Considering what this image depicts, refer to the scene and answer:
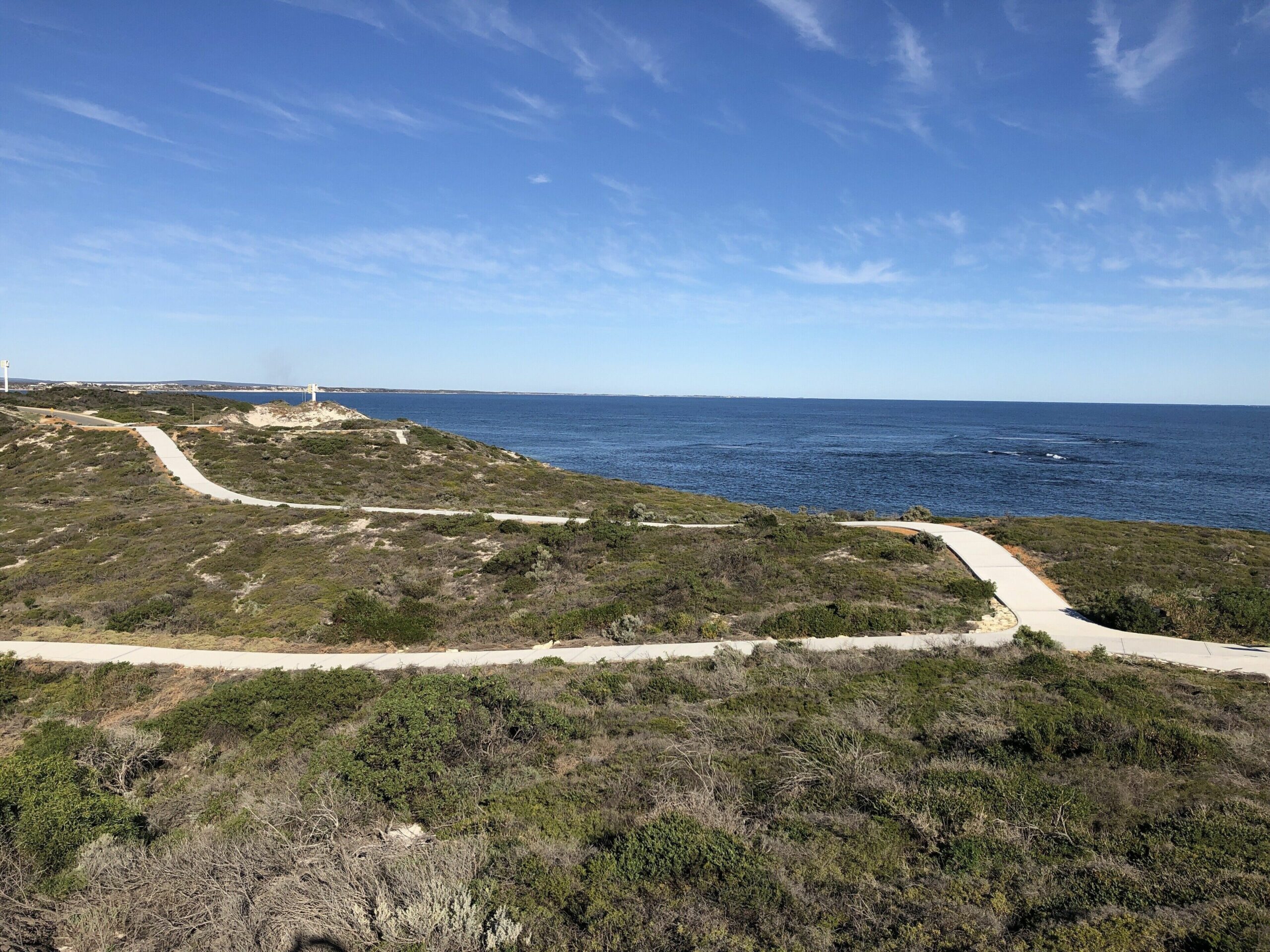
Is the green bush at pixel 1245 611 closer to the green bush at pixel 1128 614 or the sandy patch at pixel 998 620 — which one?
the green bush at pixel 1128 614

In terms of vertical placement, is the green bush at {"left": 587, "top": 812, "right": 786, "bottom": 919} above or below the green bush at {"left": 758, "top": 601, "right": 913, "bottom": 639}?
above

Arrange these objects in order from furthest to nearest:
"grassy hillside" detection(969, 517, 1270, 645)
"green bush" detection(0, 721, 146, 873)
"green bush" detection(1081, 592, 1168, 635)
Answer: "green bush" detection(1081, 592, 1168, 635)
"grassy hillside" detection(969, 517, 1270, 645)
"green bush" detection(0, 721, 146, 873)

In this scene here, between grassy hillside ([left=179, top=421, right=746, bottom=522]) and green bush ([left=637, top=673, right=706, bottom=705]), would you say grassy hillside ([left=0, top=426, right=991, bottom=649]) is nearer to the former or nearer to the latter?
green bush ([left=637, top=673, right=706, bottom=705])

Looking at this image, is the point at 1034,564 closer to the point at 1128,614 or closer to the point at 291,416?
the point at 1128,614

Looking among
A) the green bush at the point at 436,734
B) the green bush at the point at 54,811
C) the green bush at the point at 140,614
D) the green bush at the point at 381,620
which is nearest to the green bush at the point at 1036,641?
the green bush at the point at 436,734

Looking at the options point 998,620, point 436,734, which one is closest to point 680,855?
point 436,734

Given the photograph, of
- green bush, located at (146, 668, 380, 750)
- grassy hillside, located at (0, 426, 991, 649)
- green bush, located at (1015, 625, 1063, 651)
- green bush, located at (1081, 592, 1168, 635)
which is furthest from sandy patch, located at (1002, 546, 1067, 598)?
green bush, located at (146, 668, 380, 750)

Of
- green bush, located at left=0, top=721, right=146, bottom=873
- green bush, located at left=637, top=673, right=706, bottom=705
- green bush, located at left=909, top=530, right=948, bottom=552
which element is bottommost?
green bush, located at left=637, top=673, right=706, bottom=705
